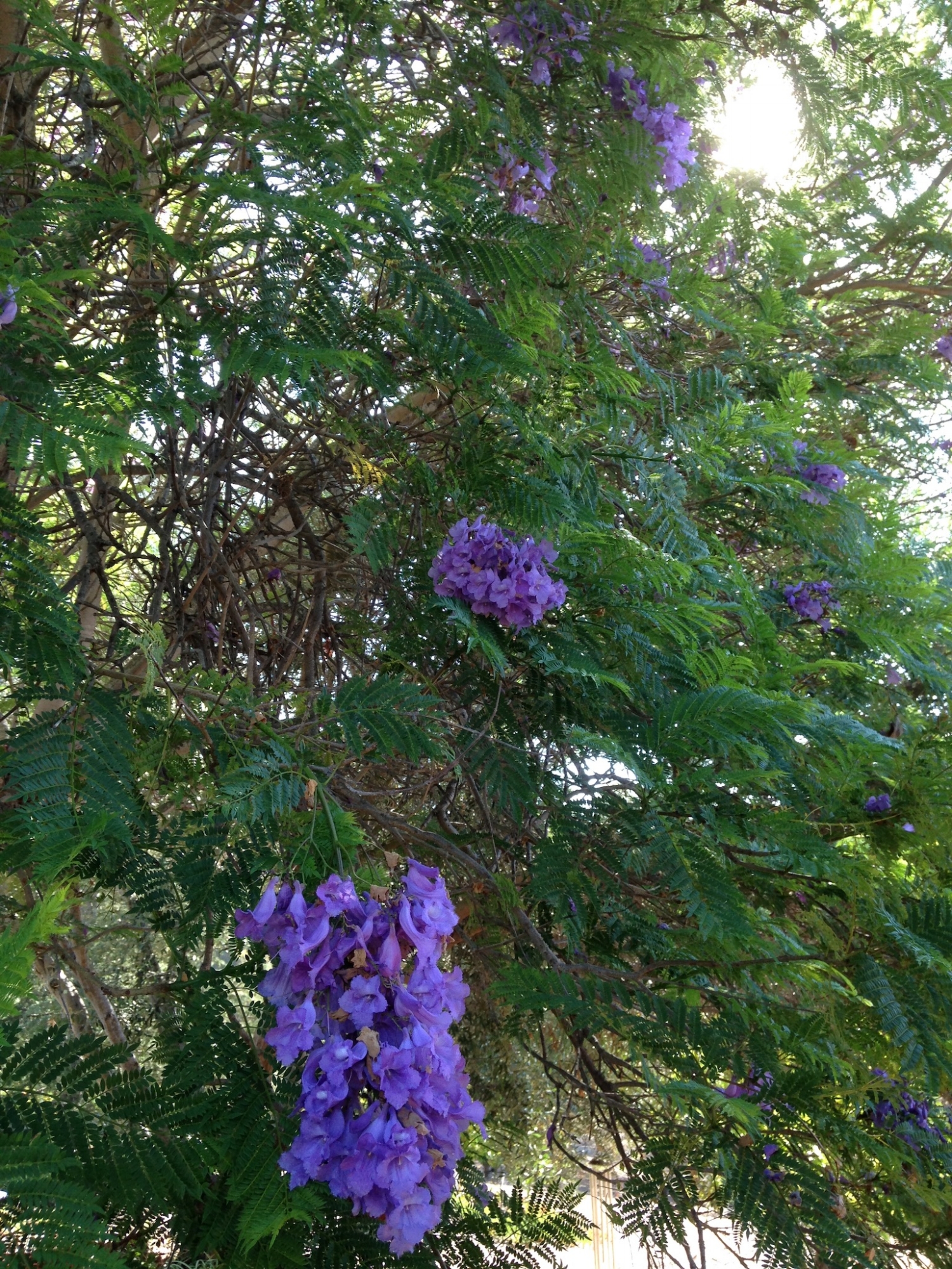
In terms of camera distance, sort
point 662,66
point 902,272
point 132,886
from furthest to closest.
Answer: point 902,272
point 662,66
point 132,886

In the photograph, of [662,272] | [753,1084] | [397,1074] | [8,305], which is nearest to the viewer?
[397,1074]

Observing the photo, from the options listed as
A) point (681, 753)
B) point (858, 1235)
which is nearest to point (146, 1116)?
point (681, 753)

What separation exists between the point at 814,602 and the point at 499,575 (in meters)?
1.44

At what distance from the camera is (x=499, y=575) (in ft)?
5.51

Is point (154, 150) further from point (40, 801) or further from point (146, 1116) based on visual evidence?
point (146, 1116)

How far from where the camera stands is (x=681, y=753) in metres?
1.55

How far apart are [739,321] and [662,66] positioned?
80cm

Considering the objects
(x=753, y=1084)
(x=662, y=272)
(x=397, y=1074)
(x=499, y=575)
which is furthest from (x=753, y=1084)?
(x=662, y=272)

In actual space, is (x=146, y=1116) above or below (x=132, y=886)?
below

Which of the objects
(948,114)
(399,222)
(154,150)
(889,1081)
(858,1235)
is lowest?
(858,1235)

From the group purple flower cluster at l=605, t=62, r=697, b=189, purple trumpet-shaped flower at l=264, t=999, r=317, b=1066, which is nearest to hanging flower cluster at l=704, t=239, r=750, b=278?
purple flower cluster at l=605, t=62, r=697, b=189

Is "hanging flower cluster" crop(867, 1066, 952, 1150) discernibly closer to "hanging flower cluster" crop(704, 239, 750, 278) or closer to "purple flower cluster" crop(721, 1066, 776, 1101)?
"purple flower cluster" crop(721, 1066, 776, 1101)

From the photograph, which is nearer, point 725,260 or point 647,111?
point 647,111

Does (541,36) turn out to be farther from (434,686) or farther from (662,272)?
(434,686)
